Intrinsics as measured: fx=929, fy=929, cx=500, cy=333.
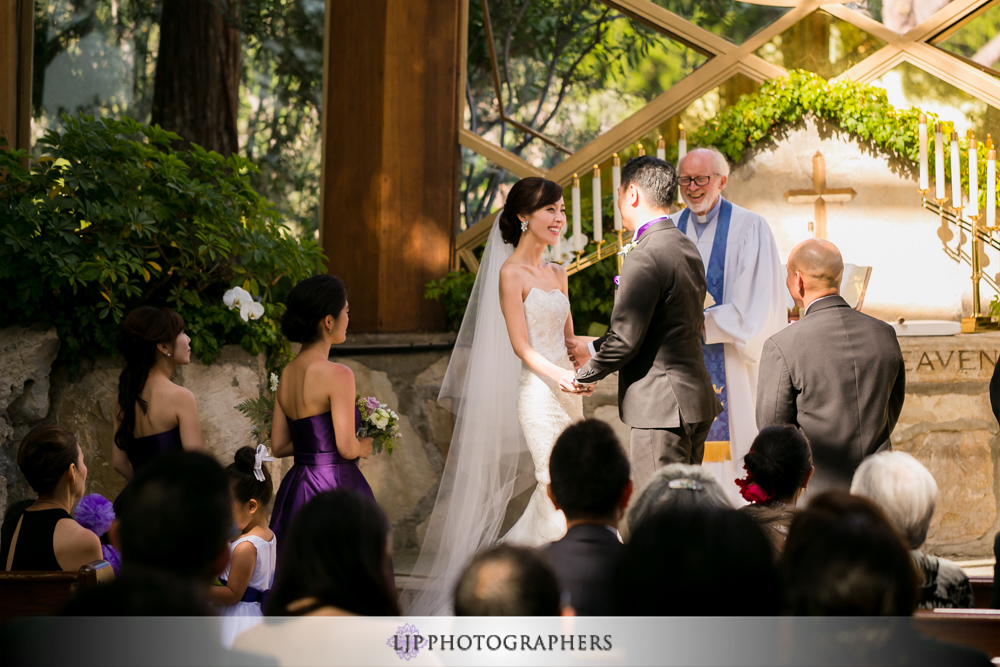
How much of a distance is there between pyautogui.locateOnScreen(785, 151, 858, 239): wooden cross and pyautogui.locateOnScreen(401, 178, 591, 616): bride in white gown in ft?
7.49

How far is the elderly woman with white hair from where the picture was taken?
234cm

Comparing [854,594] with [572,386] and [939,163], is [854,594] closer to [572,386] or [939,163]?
[572,386]

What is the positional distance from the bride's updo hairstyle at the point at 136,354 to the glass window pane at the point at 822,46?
185 inches

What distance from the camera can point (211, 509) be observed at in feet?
6.62

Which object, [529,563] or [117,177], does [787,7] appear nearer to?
[117,177]

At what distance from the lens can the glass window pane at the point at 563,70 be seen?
6.70 meters

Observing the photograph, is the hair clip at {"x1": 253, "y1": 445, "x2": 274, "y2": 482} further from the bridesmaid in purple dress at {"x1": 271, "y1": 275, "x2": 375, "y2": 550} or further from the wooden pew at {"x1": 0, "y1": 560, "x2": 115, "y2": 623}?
the wooden pew at {"x1": 0, "y1": 560, "x2": 115, "y2": 623}

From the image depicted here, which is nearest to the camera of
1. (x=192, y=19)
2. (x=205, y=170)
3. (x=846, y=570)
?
(x=846, y=570)

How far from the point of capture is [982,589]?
2717mm

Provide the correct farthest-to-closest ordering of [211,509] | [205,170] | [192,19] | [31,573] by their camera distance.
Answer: [192,19] < [205,170] < [31,573] < [211,509]

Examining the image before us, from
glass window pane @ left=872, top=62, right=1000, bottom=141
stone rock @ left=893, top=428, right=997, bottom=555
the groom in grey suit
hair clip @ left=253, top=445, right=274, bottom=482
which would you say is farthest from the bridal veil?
glass window pane @ left=872, top=62, right=1000, bottom=141

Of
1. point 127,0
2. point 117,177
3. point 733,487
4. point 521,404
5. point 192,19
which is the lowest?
point 733,487

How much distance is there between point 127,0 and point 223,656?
9.16 meters

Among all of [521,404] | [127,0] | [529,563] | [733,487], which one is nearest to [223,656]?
[529,563]
